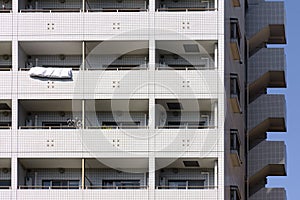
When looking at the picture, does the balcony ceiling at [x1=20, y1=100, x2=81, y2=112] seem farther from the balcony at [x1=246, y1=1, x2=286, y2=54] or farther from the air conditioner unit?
the balcony at [x1=246, y1=1, x2=286, y2=54]

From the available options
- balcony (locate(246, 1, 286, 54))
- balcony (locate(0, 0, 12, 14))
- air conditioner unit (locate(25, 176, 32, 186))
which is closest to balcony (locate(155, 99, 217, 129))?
air conditioner unit (locate(25, 176, 32, 186))

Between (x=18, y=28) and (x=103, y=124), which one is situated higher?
(x=18, y=28)

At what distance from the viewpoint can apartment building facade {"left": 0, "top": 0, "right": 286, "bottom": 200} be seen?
64.9m

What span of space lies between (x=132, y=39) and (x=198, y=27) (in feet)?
11.1

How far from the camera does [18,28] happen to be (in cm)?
6669

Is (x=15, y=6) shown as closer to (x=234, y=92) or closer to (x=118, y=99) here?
(x=118, y=99)

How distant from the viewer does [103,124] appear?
221 ft

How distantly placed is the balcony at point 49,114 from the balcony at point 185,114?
4.20 metres

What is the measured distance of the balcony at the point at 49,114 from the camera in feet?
218

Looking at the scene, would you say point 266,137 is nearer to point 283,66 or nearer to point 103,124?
point 283,66

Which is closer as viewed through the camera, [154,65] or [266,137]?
[154,65]

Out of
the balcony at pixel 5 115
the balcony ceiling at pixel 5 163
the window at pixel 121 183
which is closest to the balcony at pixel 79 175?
the window at pixel 121 183

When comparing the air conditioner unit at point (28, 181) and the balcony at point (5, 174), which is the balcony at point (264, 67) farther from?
the balcony at point (5, 174)

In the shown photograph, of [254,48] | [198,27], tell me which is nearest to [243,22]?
[254,48]
